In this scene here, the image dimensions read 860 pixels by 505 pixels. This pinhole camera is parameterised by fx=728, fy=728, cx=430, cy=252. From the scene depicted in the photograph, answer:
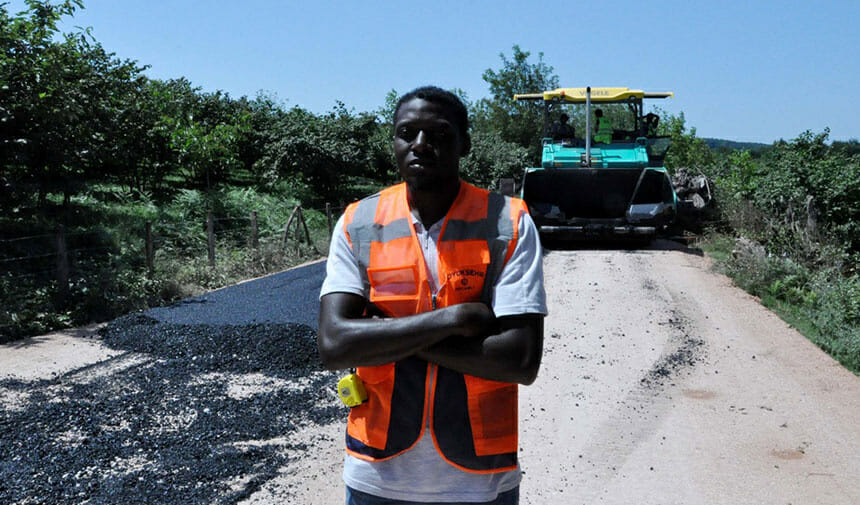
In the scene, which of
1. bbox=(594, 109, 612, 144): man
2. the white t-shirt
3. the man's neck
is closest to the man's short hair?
the man's neck

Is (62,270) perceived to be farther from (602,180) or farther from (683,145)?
(683,145)

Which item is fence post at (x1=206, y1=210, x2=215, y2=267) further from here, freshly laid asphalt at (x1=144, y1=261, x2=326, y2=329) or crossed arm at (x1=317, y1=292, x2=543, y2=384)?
crossed arm at (x1=317, y1=292, x2=543, y2=384)

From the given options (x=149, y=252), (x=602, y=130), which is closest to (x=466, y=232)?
(x=149, y=252)

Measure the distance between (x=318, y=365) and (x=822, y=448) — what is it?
396cm

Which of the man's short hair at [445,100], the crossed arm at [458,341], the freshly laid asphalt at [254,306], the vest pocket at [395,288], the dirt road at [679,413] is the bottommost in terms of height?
the dirt road at [679,413]

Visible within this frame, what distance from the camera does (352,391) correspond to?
179cm

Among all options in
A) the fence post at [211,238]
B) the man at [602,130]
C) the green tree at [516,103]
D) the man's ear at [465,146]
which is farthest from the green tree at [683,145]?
the man's ear at [465,146]

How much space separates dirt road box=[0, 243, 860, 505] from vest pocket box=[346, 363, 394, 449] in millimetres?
2247

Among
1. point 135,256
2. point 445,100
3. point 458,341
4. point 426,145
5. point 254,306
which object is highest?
point 445,100

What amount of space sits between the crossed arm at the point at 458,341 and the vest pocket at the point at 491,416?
0.04 metres

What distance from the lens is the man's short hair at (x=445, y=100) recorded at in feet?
6.07

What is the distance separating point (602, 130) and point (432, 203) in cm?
1356

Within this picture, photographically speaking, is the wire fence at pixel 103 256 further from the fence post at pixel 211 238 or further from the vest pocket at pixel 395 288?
the vest pocket at pixel 395 288

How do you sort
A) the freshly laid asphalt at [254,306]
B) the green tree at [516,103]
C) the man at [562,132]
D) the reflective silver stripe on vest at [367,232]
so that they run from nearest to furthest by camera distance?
the reflective silver stripe on vest at [367,232] → the freshly laid asphalt at [254,306] → the man at [562,132] → the green tree at [516,103]
